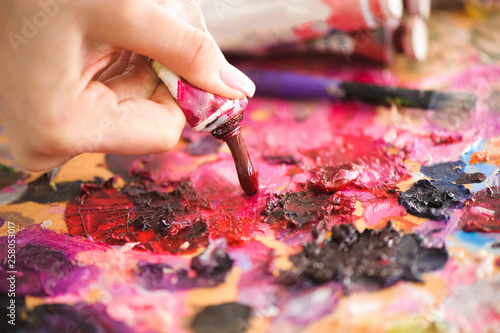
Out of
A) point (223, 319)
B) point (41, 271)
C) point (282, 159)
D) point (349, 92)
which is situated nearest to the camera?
point (223, 319)

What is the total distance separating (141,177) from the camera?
37.1 inches

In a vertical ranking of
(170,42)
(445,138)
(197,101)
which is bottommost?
(445,138)

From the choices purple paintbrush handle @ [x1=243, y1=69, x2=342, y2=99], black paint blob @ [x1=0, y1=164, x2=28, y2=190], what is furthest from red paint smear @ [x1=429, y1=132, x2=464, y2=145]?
black paint blob @ [x1=0, y1=164, x2=28, y2=190]

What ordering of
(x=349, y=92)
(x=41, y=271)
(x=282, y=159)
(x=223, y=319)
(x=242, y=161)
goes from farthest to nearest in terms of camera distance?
(x=349, y=92)
(x=282, y=159)
(x=242, y=161)
(x=41, y=271)
(x=223, y=319)

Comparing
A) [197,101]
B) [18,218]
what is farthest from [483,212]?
[18,218]

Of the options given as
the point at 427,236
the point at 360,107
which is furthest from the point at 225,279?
the point at 360,107

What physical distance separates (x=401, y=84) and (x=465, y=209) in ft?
1.84

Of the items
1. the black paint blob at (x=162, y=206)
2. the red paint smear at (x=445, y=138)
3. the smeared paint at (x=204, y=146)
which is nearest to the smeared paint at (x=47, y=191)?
the black paint blob at (x=162, y=206)

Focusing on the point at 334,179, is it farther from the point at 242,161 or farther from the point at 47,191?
the point at 47,191

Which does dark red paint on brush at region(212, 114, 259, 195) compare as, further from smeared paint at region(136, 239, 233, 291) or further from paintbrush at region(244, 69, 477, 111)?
paintbrush at region(244, 69, 477, 111)

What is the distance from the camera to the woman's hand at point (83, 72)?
25.4 inches

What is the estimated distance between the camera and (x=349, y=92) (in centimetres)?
114

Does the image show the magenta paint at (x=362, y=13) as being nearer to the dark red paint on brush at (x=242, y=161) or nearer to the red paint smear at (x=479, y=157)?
the red paint smear at (x=479, y=157)

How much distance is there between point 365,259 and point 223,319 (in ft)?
0.72
